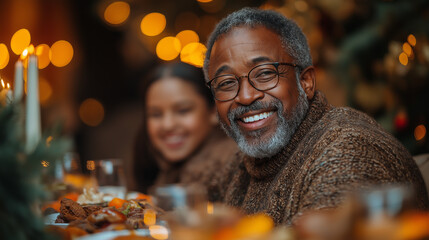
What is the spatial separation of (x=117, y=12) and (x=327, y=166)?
5338mm

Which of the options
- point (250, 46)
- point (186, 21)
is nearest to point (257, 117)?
point (250, 46)

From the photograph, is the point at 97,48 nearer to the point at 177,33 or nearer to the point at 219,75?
the point at 177,33

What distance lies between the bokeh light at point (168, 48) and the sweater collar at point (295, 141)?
421cm

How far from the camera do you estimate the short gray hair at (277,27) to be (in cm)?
188

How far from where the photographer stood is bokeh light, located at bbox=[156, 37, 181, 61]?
6.02 meters

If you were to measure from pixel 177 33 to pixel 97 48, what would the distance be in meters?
1.48

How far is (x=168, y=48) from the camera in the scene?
20.2 ft

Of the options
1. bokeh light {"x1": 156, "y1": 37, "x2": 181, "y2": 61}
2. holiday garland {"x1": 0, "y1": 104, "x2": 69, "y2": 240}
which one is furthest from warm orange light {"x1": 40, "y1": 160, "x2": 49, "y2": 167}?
bokeh light {"x1": 156, "y1": 37, "x2": 181, "y2": 61}

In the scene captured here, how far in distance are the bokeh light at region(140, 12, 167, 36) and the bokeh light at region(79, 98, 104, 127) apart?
1381 millimetres

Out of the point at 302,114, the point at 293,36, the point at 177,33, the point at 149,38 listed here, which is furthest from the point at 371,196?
the point at 149,38

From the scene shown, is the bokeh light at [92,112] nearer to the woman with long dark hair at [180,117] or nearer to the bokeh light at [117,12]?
the bokeh light at [117,12]

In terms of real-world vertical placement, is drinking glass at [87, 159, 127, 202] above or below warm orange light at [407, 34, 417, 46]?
below

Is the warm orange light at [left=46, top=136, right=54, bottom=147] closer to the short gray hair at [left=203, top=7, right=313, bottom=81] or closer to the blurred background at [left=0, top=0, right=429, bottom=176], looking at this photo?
the blurred background at [left=0, top=0, right=429, bottom=176]

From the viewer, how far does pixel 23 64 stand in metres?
1.56
